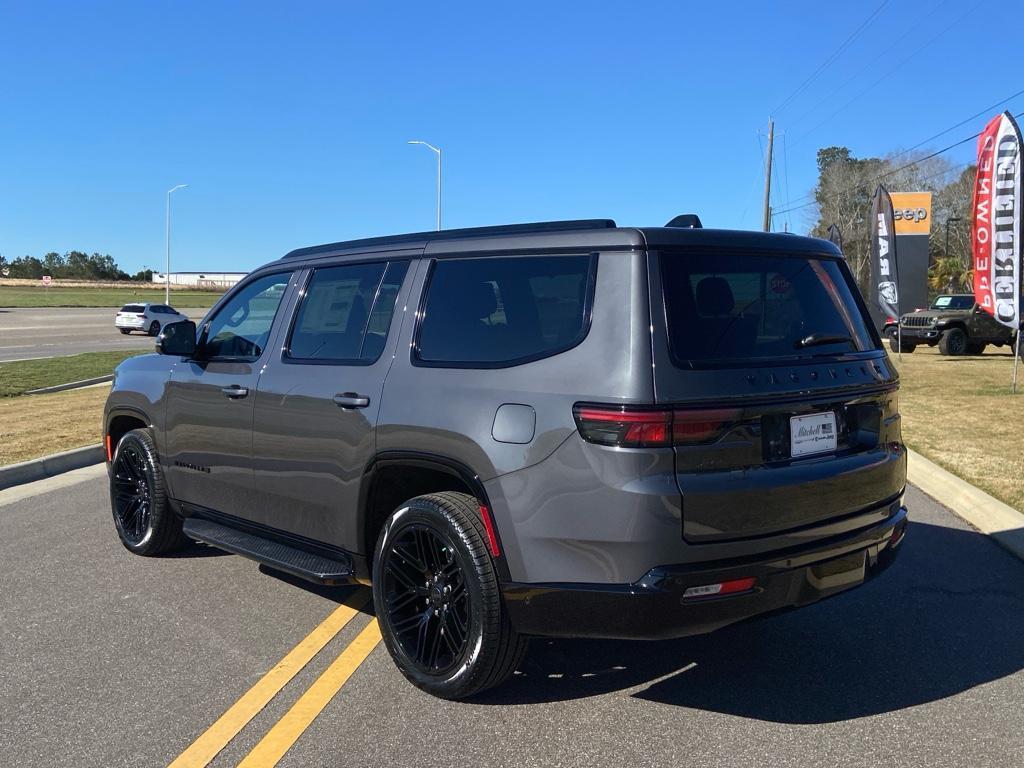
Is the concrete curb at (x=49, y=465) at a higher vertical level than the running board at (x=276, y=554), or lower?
lower

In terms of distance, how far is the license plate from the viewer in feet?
11.7

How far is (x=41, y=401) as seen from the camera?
47.1 feet

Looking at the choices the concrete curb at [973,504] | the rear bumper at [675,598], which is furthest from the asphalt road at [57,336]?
the rear bumper at [675,598]

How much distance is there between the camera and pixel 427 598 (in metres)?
4.02

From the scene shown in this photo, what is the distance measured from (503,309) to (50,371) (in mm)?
18396

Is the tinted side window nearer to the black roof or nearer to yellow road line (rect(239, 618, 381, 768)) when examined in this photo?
the black roof

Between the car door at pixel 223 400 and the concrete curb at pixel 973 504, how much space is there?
487 centimetres

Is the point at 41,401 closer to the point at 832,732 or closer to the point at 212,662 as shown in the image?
the point at 212,662

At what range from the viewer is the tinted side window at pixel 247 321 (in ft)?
16.9

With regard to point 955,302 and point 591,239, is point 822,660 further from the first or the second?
point 955,302

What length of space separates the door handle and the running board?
0.73 metres

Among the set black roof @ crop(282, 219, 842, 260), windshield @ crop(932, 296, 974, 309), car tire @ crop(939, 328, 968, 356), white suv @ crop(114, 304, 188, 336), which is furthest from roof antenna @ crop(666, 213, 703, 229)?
white suv @ crop(114, 304, 188, 336)

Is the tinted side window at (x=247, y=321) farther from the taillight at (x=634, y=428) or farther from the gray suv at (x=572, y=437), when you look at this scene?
the taillight at (x=634, y=428)

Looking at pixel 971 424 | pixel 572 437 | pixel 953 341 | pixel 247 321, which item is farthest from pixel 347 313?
pixel 953 341
